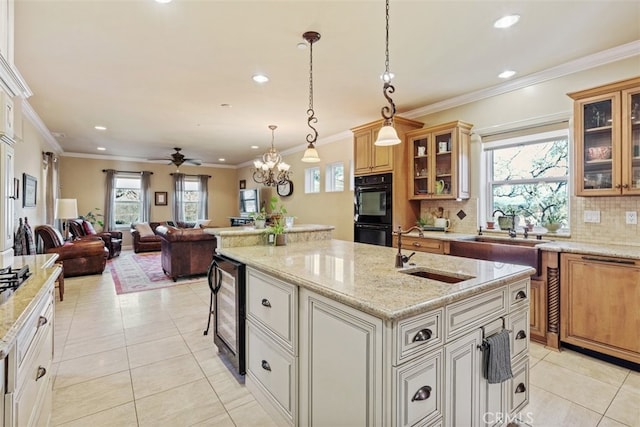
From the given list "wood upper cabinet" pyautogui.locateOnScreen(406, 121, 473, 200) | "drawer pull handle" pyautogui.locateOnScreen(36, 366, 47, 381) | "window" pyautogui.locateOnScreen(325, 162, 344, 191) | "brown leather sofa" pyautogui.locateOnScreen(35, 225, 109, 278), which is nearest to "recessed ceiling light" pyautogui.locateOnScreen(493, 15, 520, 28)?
"wood upper cabinet" pyautogui.locateOnScreen(406, 121, 473, 200)

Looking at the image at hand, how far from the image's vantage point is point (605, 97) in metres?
2.75

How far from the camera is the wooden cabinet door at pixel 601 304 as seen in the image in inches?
95.5

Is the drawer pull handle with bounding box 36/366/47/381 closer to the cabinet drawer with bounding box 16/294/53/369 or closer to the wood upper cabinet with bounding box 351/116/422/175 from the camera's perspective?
the cabinet drawer with bounding box 16/294/53/369

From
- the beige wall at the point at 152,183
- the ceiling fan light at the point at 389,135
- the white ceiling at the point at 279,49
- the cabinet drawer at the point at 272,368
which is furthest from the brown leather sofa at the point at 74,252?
the ceiling fan light at the point at 389,135

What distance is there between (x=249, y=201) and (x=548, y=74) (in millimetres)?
8104

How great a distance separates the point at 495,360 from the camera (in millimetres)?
1535

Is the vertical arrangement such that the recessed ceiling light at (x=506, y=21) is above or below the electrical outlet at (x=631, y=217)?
above

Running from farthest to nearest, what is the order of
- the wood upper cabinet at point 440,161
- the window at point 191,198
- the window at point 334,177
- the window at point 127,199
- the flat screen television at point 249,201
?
the window at point 191,198 < the flat screen television at point 249,201 < the window at point 127,199 < the window at point 334,177 < the wood upper cabinet at point 440,161

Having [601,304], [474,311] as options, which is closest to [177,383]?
[474,311]

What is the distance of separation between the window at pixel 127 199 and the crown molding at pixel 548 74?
857 centimetres

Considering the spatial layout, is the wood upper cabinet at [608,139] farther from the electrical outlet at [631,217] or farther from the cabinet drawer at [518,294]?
the cabinet drawer at [518,294]

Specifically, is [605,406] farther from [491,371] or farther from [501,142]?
[501,142]

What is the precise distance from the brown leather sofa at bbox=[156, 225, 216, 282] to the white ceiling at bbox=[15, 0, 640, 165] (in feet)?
6.52

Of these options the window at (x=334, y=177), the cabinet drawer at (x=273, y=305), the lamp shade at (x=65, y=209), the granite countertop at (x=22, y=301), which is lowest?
the cabinet drawer at (x=273, y=305)
